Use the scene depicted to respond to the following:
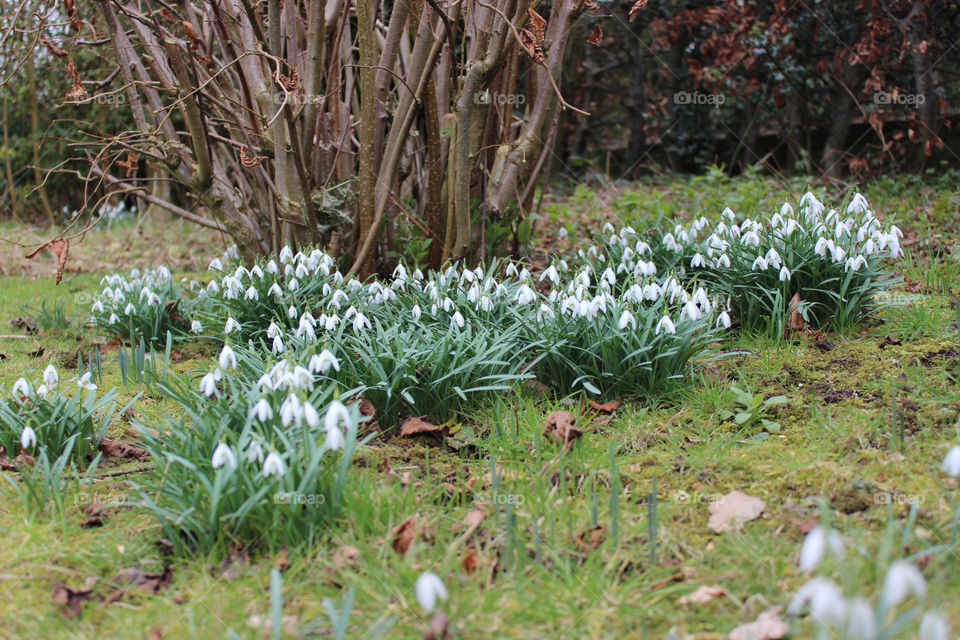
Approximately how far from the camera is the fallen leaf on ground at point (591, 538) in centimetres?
185

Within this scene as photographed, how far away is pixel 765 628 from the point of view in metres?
1.52

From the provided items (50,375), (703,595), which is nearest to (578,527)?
(703,595)

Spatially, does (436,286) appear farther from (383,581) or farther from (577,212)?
(577,212)

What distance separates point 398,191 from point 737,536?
3146 millimetres

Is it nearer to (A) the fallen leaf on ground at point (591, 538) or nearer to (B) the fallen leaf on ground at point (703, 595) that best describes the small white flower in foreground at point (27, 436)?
(A) the fallen leaf on ground at point (591, 538)

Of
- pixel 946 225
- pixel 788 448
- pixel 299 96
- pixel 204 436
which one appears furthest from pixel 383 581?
pixel 946 225

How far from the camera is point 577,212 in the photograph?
713 centimetres

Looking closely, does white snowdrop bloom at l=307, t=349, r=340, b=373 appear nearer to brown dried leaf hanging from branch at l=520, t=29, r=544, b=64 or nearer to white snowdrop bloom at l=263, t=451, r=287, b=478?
white snowdrop bloom at l=263, t=451, r=287, b=478

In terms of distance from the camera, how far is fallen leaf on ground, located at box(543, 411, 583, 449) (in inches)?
92.5

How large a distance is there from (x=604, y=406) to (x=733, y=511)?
0.75m
